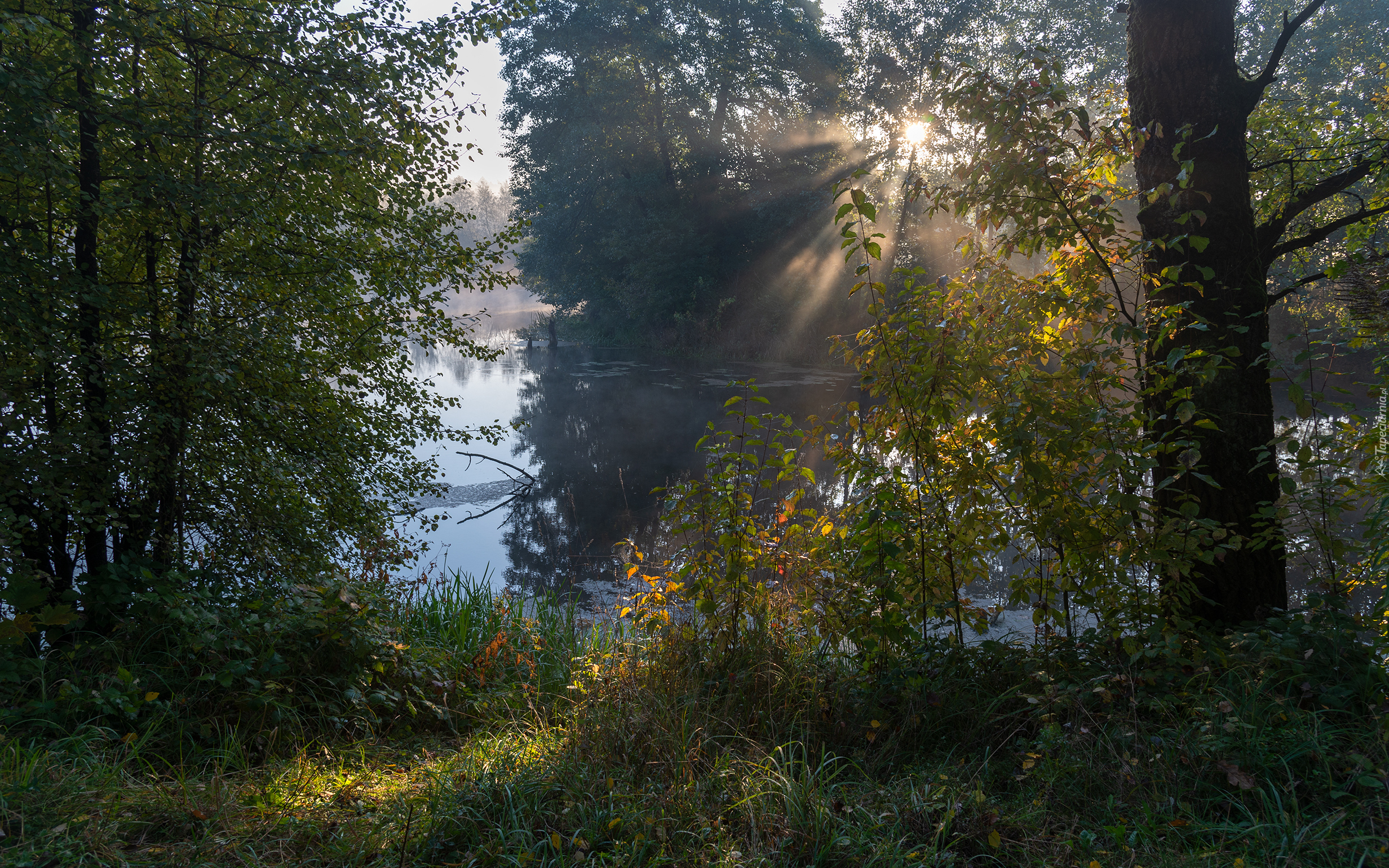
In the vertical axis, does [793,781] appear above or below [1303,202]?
below

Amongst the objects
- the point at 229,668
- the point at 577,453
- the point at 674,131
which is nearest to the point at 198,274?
the point at 229,668

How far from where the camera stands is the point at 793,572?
3.55m

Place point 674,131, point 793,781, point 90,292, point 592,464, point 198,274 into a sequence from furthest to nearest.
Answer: point 674,131 → point 592,464 → point 198,274 → point 90,292 → point 793,781

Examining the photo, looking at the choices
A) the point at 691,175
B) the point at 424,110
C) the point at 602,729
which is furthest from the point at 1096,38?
the point at 602,729

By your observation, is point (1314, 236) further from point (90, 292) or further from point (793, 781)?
point (90, 292)

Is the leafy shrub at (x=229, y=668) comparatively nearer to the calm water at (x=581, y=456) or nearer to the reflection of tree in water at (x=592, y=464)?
the calm water at (x=581, y=456)

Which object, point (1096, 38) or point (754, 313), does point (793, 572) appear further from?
point (1096, 38)

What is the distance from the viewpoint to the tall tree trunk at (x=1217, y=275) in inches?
137

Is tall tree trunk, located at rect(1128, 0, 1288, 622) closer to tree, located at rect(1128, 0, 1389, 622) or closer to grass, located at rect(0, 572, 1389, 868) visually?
tree, located at rect(1128, 0, 1389, 622)

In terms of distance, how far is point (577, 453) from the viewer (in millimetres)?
13227

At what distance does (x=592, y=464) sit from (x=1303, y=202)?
32.9 ft

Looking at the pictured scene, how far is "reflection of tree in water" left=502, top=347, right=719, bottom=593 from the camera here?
8062 millimetres

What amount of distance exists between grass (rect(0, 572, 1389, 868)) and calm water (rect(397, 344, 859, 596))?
2671 mm

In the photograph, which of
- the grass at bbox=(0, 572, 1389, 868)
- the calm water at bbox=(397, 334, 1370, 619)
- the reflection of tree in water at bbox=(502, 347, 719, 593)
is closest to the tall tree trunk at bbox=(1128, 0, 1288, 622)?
the calm water at bbox=(397, 334, 1370, 619)
